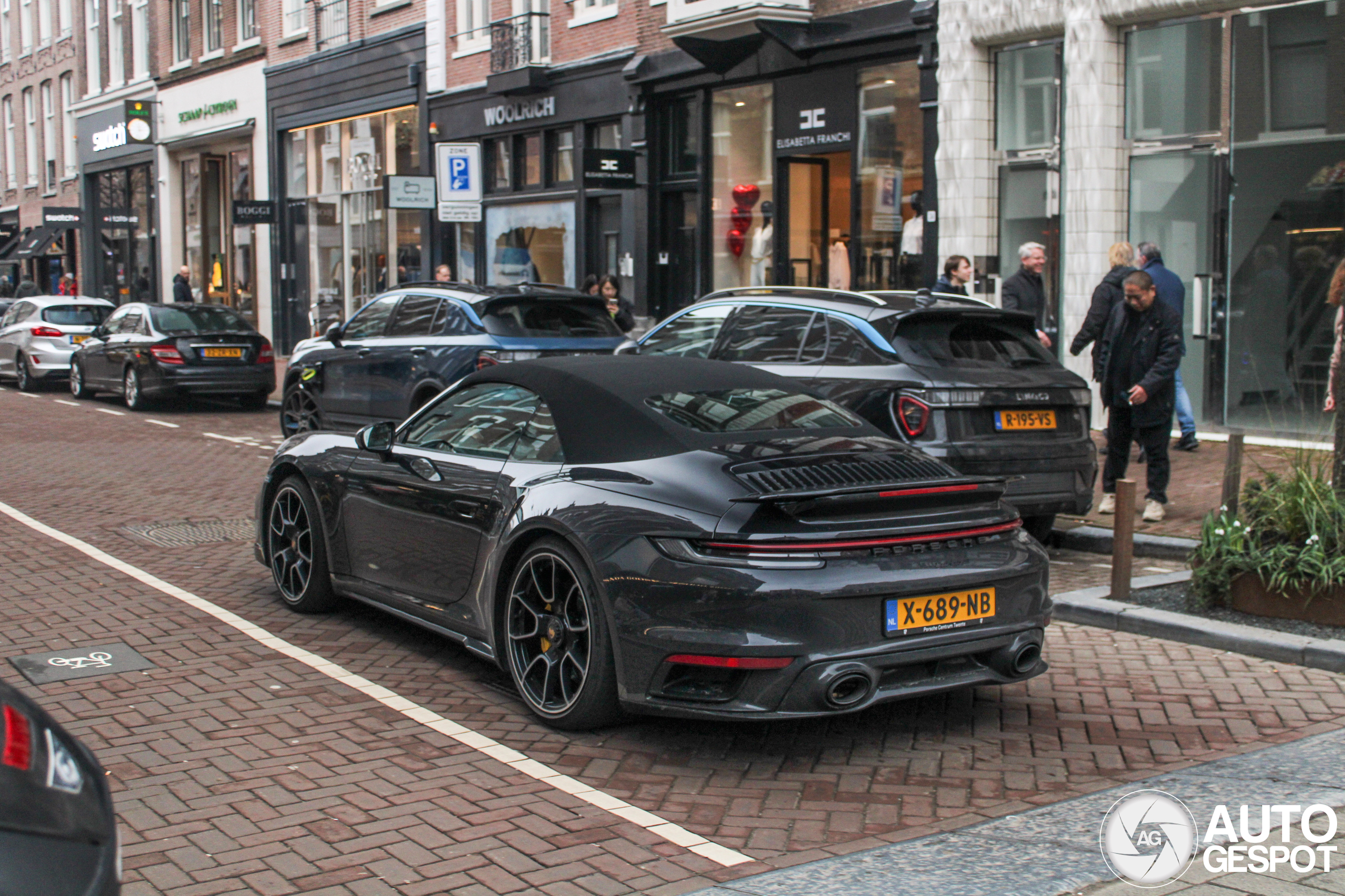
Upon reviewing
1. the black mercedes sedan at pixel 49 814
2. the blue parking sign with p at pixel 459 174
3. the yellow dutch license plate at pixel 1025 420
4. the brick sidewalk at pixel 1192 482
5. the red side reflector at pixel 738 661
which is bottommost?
the brick sidewalk at pixel 1192 482

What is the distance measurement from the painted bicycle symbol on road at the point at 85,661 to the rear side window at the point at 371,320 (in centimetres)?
810

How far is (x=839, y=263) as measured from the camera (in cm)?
1864

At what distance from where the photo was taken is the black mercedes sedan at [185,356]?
19250mm

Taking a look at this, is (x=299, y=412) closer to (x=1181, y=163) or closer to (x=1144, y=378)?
(x=1144, y=378)

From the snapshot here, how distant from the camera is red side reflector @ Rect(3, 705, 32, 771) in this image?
104 inches

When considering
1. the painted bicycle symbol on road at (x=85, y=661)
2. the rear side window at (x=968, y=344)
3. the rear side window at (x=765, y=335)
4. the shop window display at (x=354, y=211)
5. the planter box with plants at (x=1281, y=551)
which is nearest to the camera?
the painted bicycle symbol on road at (x=85, y=661)

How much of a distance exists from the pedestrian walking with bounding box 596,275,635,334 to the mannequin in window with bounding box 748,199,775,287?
214 centimetres

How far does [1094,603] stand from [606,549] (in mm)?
Result: 3401

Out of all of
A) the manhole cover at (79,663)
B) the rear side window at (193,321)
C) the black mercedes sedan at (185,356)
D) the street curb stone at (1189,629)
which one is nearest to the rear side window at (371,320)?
the black mercedes sedan at (185,356)

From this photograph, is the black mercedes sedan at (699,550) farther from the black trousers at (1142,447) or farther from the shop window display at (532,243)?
the shop window display at (532,243)

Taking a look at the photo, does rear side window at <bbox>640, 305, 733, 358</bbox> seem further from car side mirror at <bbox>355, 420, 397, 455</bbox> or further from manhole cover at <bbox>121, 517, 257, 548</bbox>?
car side mirror at <bbox>355, 420, 397, 455</bbox>

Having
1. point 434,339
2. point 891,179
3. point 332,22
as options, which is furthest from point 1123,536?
point 332,22

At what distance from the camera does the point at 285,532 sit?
746 cm

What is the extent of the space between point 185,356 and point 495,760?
51.0ft
